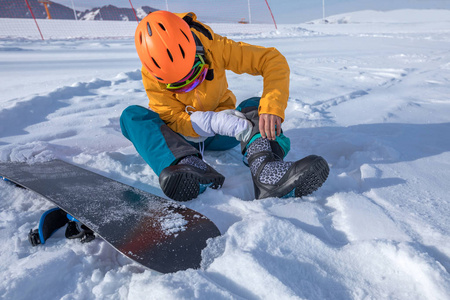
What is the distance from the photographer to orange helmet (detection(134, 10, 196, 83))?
1.37m

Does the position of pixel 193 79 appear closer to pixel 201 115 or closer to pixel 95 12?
pixel 201 115

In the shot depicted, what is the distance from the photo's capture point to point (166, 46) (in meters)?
1.36

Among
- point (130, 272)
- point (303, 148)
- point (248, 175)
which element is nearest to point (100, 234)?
point (130, 272)

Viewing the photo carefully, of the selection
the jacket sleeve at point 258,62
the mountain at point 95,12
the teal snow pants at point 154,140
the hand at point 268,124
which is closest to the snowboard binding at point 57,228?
the teal snow pants at point 154,140

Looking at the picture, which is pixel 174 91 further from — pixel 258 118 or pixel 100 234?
pixel 100 234

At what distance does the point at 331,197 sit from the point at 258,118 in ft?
1.70

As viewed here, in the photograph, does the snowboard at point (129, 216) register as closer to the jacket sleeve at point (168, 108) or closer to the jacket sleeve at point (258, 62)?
the jacket sleeve at point (168, 108)

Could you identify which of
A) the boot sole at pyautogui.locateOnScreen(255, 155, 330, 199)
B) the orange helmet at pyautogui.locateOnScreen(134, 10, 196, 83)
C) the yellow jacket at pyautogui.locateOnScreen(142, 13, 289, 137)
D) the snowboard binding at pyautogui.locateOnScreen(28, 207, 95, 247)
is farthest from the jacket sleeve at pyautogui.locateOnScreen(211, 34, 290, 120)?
the snowboard binding at pyautogui.locateOnScreen(28, 207, 95, 247)

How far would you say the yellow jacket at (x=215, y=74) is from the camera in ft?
5.22

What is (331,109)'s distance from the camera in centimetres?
266

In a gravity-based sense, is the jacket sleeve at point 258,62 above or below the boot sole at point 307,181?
above

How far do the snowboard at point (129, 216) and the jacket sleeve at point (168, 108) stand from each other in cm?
43

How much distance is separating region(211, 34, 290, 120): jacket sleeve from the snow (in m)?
0.44

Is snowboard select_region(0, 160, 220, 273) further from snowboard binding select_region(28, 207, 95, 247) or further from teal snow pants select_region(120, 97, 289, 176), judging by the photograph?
teal snow pants select_region(120, 97, 289, 176)
